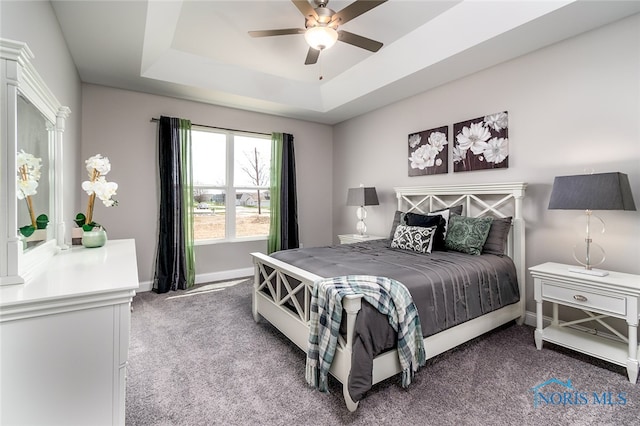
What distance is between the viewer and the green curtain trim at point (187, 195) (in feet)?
13.1

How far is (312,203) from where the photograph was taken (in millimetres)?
5328

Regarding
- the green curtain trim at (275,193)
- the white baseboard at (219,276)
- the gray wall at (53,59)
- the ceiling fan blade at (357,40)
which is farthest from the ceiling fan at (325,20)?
the white baseboard at (219,276)

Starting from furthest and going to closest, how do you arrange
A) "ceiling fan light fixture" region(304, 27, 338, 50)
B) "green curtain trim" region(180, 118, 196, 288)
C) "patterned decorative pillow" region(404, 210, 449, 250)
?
"green curtain trim" region(180, 118, 196, 288) < "patterned decorative pillow" region(404, 210, 449, 250) < "ceiling fan light fixture" region(304, 27, 338, 50)

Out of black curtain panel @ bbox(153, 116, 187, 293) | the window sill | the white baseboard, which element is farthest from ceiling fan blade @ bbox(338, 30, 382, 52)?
the white baseboard

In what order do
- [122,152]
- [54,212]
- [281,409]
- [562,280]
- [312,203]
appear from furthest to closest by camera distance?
1. [312,203]
2. [122,152]
3. [562,280]
4. [54,212]
5. [281,409]

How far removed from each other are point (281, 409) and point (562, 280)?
7.29 feet

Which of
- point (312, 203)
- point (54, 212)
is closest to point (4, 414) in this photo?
point (54, 212)

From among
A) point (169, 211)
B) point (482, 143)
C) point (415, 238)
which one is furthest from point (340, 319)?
point (169, 211)

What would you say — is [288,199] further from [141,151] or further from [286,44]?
[286,44]

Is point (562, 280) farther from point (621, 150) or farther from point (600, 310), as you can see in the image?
point (621, 150)

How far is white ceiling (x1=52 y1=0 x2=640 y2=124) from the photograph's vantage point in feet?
7.72

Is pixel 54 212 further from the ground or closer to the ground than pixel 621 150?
closer to the ground

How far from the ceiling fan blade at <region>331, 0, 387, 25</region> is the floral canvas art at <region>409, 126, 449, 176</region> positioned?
1.97 meters

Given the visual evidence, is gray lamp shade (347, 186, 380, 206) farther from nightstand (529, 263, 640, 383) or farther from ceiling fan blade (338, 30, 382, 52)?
nightstand (529, 263, 640, 383)
